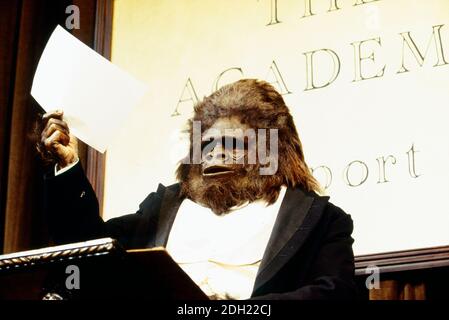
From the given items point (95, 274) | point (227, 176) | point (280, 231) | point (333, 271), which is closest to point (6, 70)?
point (227, 176)

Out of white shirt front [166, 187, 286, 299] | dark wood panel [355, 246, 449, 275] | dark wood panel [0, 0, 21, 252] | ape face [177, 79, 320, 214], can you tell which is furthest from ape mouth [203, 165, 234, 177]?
dark wood panel [0, 0, 21, 252]

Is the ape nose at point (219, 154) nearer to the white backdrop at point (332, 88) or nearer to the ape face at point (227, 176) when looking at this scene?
the ape face at point (227, 176)

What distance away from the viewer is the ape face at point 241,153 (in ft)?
9.25

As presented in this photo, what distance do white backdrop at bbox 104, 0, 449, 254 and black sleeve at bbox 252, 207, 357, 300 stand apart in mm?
591

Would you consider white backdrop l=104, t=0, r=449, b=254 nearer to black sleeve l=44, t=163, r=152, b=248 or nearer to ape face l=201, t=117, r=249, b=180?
ape face l=201, t=117, r=249, b=180

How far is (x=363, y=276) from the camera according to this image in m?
3.15

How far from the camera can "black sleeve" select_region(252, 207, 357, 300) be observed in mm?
2232

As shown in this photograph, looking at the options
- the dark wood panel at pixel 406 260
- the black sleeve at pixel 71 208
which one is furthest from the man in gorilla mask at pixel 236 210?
the dark wood panel at pixel 406 260

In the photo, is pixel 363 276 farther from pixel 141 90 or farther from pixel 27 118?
pixel 27 118

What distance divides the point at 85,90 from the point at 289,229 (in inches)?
25.3

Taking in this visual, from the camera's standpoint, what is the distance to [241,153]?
286cm

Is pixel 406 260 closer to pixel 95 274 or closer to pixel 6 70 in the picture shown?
pixel 95 274

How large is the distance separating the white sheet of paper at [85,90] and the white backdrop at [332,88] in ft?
2.91
